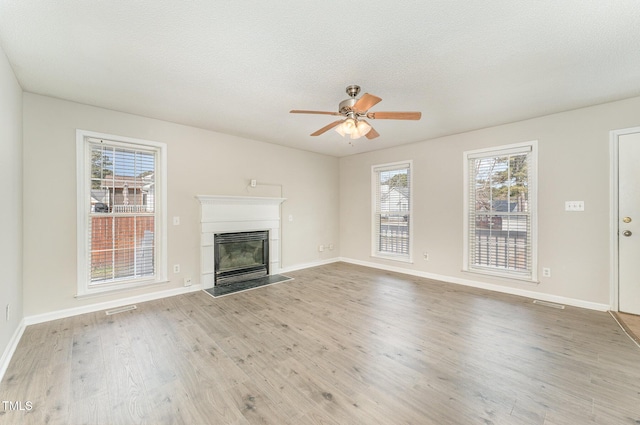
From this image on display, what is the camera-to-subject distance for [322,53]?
7.20 ft

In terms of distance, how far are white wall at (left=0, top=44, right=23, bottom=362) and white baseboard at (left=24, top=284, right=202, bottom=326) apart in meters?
0.26

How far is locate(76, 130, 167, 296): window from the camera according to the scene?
10.7ft

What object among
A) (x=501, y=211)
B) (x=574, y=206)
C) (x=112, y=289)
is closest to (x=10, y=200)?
(x=112, y=289)

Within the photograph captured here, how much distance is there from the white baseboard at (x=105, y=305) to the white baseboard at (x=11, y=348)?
5.0 inches

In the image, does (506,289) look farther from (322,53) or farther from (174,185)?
(174,185)

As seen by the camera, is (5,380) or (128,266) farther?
(128,266)

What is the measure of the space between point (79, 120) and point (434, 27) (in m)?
3.99

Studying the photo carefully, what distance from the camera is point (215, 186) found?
14.4 ft

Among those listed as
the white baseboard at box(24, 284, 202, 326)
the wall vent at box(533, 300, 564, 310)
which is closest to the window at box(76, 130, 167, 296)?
the white baseboard at box(24, 284, 202, 326)

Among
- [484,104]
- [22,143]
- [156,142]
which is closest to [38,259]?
[22,143]

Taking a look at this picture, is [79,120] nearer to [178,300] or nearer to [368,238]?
[178,300]

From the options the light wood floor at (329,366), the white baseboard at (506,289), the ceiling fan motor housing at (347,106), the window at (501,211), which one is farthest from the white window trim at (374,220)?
the ceiling fan motor housing at (347,106)

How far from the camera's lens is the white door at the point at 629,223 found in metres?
3.05

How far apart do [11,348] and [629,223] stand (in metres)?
6.51
